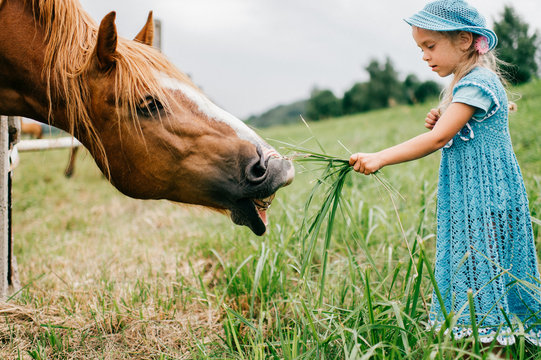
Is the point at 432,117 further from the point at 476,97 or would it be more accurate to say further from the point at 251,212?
the point at 251,212

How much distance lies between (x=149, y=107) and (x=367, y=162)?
Result: 36.7 inches

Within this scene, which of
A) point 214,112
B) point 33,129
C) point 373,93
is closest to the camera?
point 214,112

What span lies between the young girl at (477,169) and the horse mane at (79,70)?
0.92m

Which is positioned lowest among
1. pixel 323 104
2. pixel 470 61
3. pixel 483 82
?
pixel 483 82

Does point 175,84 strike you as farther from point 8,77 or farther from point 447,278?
point 447,278

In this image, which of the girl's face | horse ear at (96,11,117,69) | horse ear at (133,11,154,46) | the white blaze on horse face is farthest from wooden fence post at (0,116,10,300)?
the girl's face

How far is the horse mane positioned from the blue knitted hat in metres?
1.10

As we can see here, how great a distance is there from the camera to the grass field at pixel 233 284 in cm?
158

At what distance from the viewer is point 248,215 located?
1690 mm

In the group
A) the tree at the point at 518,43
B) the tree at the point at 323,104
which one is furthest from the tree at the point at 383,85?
the tree at the point at 518,43

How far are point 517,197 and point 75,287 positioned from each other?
251 cm

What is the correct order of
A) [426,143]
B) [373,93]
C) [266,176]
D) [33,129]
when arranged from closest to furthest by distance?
[426,143] < [266,176] < [33,129] < [373,93]

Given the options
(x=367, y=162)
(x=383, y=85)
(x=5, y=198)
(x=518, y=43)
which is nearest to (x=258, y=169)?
(x=367, y=162)

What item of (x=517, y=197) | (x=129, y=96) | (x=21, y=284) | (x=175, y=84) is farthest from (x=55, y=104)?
(x=517, y=197)
